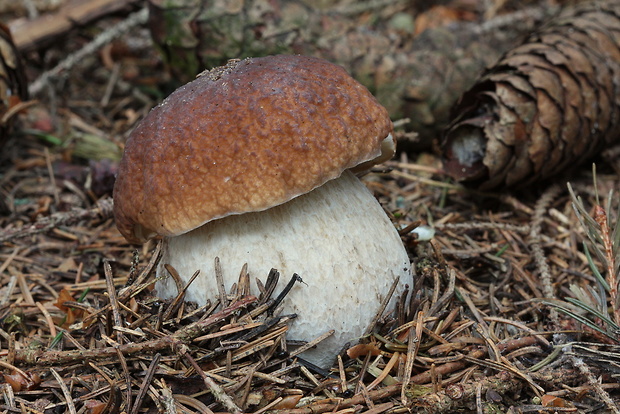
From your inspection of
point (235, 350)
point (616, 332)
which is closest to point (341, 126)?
point (235, 350)

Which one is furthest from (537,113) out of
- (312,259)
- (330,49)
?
(312,259)

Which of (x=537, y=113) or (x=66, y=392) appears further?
(x=537, y=113)

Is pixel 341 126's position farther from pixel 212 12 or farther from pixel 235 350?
pixel 212 12

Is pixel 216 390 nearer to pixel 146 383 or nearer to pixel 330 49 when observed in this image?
pixel 146 383

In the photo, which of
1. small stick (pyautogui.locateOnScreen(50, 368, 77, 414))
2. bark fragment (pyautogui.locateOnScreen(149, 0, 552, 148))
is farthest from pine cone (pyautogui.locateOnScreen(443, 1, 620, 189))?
small stick (pyautogui.locateOnScreen(50, 368, 77, 414))

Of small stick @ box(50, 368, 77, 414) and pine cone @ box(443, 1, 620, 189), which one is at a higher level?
pine cone @ box(443, 1, 620, 189)

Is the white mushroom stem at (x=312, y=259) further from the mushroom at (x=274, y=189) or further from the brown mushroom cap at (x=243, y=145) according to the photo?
the brown mushroom cap at (x=243, y=145)

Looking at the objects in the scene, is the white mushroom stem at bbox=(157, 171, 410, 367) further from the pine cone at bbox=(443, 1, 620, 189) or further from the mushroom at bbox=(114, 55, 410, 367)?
the pine cone at bbox=(443, 1, 620, 189)
